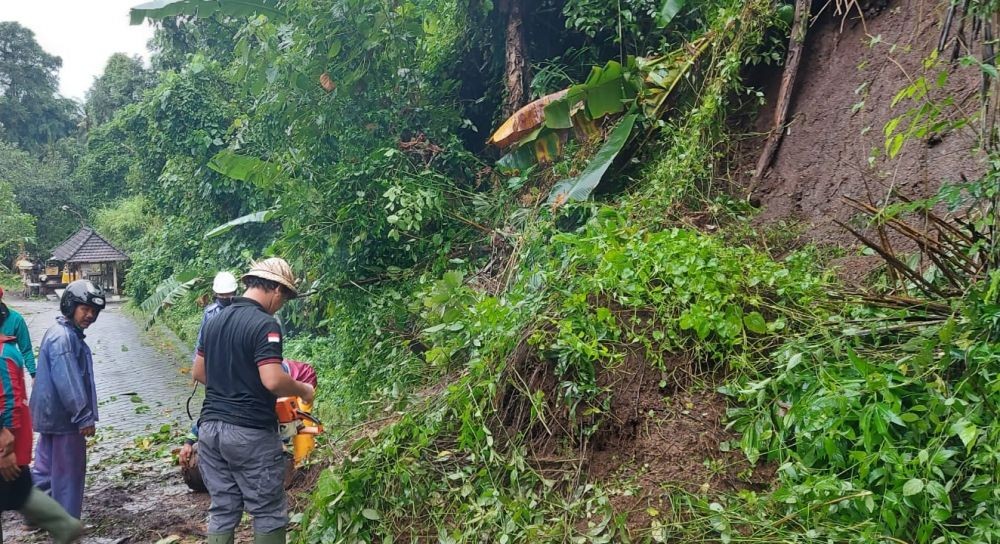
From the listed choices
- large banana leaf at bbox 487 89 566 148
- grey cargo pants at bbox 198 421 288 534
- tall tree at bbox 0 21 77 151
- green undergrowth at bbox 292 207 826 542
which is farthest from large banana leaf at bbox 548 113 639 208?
tall tree at bbox 0 21 77 151

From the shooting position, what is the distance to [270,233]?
10.7 meters

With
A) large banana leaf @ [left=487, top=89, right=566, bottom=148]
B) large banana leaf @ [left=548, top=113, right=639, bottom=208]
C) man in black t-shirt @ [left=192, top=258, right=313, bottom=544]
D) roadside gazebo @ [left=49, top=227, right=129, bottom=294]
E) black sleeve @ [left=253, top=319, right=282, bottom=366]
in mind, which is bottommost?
roadside gazebo @ [left=49, top=227, right=129, bottom=294]

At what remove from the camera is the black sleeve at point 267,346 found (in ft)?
11.3

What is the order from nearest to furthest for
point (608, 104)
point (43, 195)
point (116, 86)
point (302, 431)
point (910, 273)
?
point (910, 273) → point (302, 431) → point (608, 104) → point (116, 86) → point (43, 195)

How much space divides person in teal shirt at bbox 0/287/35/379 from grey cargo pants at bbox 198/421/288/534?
63.7 inches

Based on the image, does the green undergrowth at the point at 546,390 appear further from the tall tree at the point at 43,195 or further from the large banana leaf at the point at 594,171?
the tall tree at the point at 43,195

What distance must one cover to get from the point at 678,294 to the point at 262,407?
2501mm

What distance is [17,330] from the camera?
14.3ft

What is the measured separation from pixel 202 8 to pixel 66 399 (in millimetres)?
5560

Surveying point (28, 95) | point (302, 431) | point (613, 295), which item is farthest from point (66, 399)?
point (28, 95)

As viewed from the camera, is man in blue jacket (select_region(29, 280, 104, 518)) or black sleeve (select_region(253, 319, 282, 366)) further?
man in blue jacket (select_region(29, 280, 104, 518))

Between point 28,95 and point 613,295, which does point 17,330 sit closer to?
point 613,295

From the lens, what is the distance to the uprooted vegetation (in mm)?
3033

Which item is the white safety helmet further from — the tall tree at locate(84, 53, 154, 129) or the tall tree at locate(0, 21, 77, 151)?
the tall tree at locate(0, 21, 77, 151)
